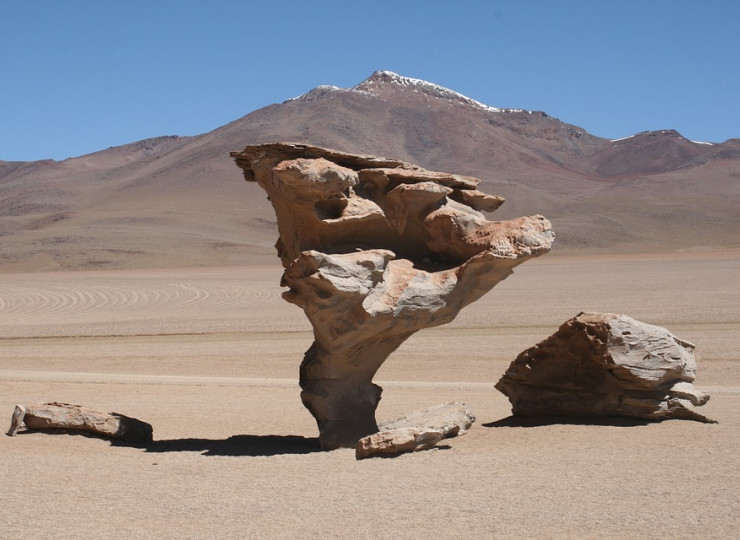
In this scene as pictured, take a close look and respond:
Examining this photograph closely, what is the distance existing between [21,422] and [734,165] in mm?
145028

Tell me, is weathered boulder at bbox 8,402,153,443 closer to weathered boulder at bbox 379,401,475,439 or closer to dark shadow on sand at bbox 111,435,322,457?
dark shadow on sand at bbox 111,435,322,457

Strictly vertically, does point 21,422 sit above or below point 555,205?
below

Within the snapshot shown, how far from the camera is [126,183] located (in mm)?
138875

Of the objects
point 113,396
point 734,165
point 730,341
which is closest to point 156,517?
point 113,396

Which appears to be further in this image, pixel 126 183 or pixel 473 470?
pixel 126 183

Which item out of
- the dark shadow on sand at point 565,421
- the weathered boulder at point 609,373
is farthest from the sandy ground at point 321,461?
the weathered boulder at point 609,373

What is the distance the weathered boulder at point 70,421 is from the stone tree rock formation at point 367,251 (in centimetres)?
235

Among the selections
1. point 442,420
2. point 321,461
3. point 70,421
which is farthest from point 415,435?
point 70,421

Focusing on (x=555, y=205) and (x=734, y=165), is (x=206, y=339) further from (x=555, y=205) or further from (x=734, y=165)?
(x=734, y=165)

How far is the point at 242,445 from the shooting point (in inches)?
445

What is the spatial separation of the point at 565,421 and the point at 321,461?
3406 mm

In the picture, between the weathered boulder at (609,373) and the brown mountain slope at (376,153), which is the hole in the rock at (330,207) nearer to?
the weathered boulder at (609,373)

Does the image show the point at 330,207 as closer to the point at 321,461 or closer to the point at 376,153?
the point at 321,461

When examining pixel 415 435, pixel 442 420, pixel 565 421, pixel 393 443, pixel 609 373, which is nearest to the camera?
pixel 393 443
